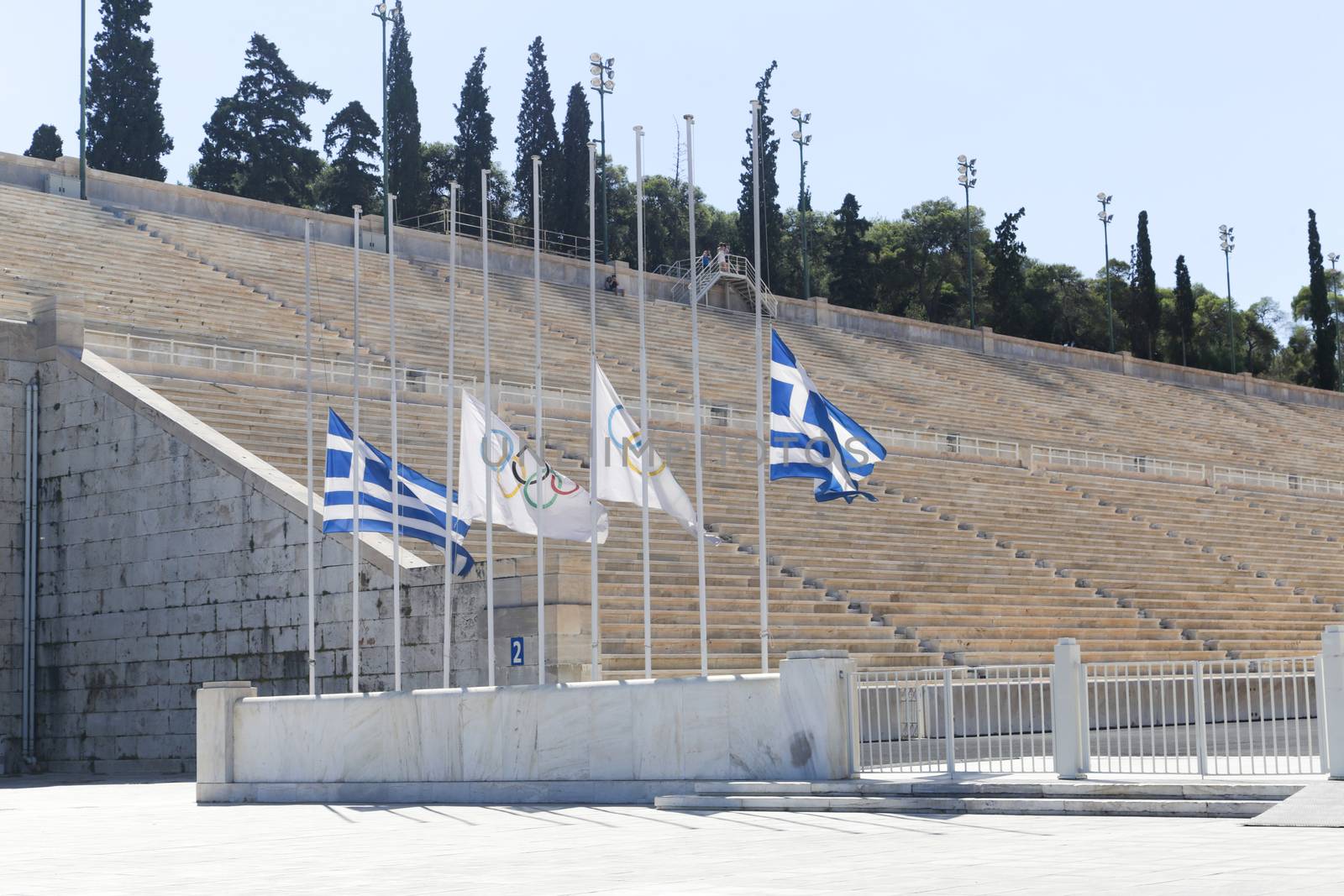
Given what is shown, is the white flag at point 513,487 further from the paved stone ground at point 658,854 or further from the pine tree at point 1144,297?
the pine tree at point 1144,297

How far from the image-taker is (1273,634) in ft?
97.2

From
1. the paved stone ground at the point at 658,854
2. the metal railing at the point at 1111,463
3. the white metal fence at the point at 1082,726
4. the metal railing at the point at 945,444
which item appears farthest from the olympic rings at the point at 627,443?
the metal railing at the point at 1111,463

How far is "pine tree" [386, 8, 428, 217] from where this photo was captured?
197 feet

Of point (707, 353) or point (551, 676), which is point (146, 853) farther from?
point (707, 353)

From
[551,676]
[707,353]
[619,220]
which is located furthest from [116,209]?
[619,220]

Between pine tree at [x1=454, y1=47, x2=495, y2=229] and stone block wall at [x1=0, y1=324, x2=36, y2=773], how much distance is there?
41.1 m

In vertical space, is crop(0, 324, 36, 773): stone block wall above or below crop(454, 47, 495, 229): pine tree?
below

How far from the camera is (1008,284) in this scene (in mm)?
72812

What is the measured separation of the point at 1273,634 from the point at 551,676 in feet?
52.1

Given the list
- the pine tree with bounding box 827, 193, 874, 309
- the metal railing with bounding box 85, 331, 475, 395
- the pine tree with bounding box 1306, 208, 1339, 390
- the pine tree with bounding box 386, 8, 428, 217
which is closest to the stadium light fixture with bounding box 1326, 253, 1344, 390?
the pine tree with bounding box 1306, 208, 1339, 390

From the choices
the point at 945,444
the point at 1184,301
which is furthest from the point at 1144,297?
the point at 945,444

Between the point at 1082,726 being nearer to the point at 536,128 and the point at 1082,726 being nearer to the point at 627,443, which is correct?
the point at 627,443

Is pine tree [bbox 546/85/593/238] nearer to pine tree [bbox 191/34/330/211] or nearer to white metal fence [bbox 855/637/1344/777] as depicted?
pine tree [bbox 191/34/330/211]

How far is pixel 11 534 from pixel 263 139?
3990 centimetres
